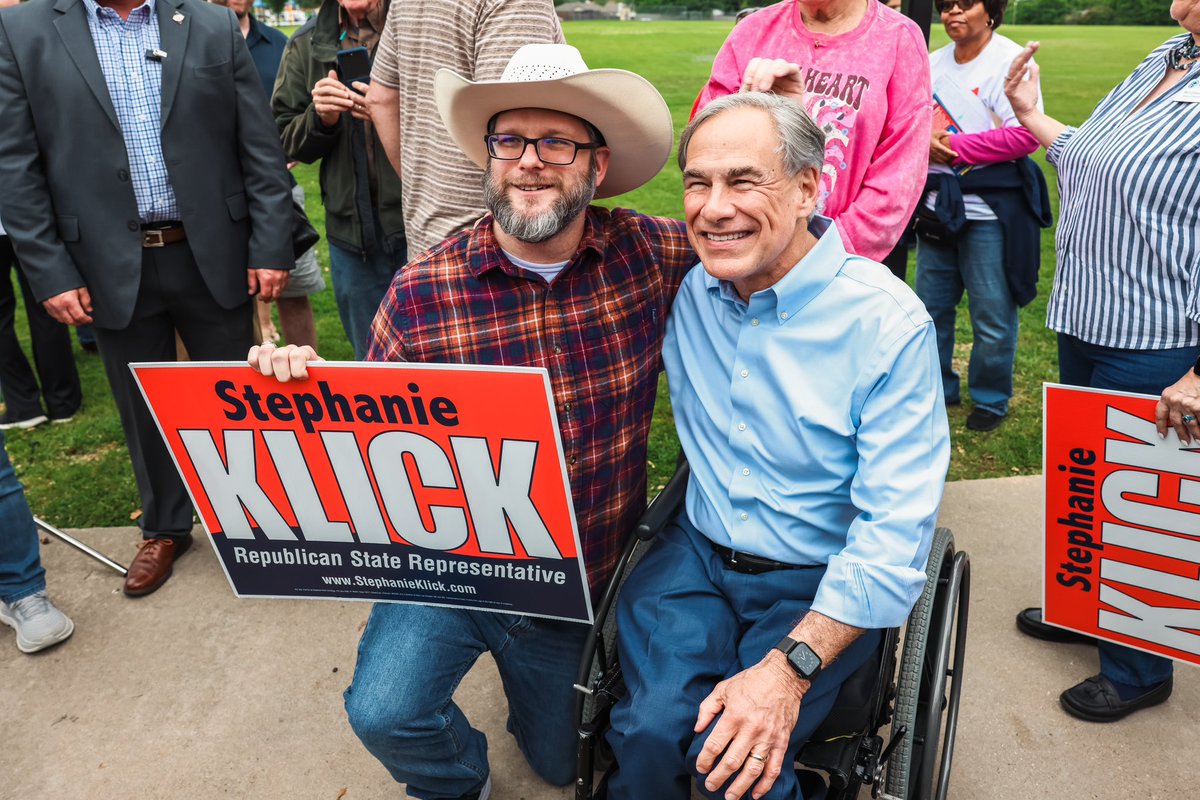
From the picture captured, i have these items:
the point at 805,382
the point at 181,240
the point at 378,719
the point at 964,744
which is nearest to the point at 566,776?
the point at 378,719

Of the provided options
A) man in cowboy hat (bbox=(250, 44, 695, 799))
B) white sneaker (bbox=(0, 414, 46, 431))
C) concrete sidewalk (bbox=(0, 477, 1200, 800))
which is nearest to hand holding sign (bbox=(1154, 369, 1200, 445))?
concrete sidewalk (bbox=(0, 477, 1200, 800))

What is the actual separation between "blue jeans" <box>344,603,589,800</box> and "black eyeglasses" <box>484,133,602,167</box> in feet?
3.86

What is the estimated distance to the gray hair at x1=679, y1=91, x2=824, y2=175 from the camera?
2.11 m

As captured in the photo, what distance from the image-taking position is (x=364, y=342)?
→ 13.0 ft

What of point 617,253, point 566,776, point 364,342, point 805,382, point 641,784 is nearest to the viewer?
point 641,784

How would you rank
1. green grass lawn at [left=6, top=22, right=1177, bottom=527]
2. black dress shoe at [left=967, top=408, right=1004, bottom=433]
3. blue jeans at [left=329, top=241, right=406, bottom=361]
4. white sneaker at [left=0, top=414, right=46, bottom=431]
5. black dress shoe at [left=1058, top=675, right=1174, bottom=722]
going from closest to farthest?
1. black dress shoe at [left=1058, top=675, right=1174, bottom=722]
2. blue jeans at [left=329, top=241, right=406, bottom=361]
3. green grass lawn at [left=6, top=22, right=1177, bottom=527]
4. black dress shoe at [left=967, top=408, right=1004, bottom=433]
5. white sneaker at [left=0, top=414, right=46, bottom=431]

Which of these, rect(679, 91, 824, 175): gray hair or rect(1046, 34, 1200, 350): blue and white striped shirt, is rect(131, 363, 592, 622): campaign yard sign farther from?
rect(1046, 34, 1200, 350): blue and white striped shirt

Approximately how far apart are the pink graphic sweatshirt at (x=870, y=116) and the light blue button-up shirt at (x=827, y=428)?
55cm

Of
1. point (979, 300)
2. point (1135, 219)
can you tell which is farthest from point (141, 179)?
point (979, 300)

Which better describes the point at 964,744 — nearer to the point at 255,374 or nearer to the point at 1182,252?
the point at 1182,252

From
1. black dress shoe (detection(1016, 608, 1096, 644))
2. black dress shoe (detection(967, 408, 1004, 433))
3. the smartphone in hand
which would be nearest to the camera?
black dress shoe (detection(1016, 608, 1096, 644))

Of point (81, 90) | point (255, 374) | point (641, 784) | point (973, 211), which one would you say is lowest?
point (641, 784)

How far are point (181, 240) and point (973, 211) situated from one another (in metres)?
3.39

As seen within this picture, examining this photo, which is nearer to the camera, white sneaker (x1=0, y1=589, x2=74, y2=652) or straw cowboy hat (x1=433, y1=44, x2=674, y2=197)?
straw cowboy hat (x1=433, y1=44, x2=674, y2=197)
